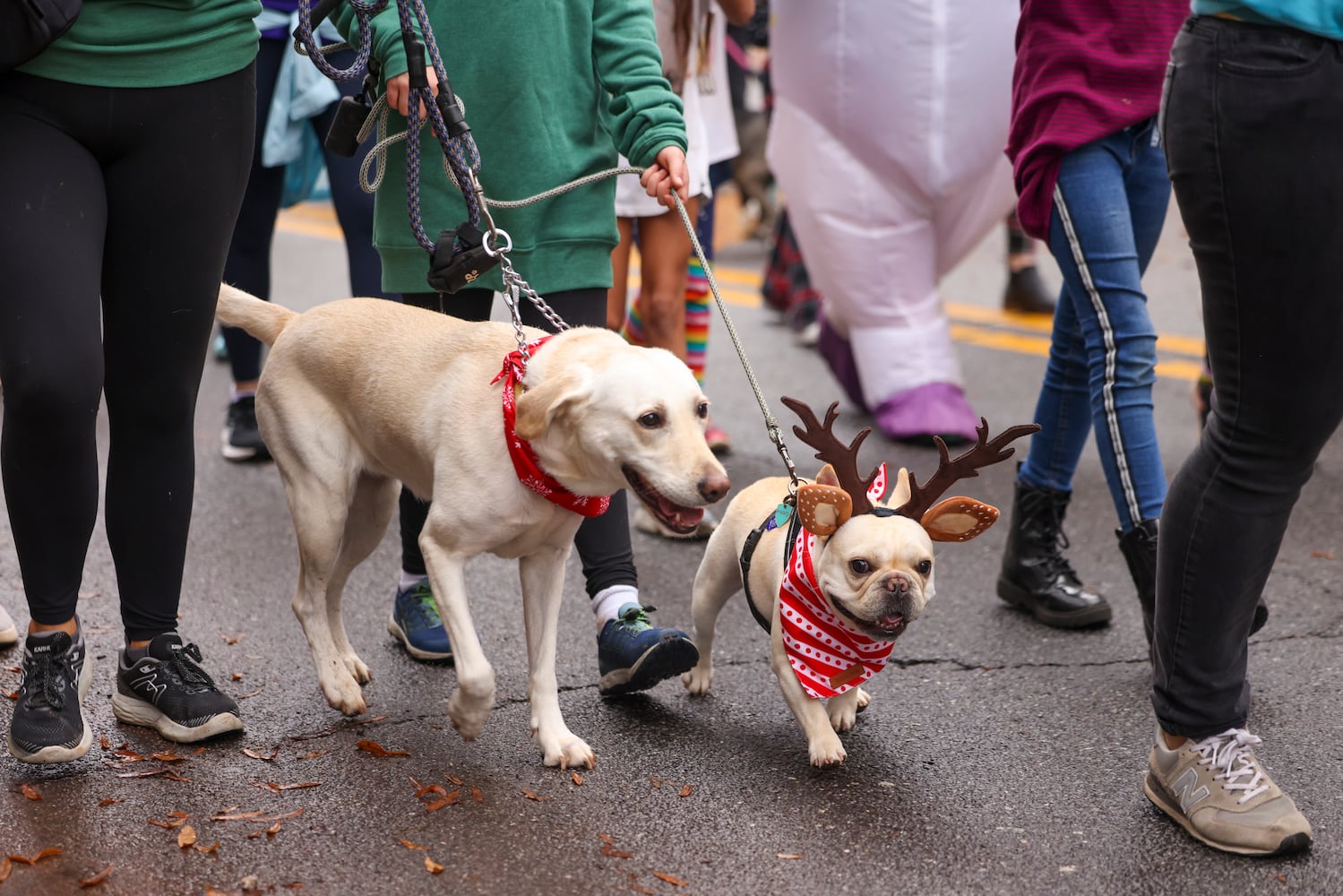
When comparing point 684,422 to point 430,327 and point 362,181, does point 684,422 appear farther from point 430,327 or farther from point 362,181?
point 362,181

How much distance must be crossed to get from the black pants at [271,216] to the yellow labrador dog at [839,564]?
170 centimetres

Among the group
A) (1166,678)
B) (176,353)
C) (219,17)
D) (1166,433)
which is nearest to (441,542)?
(176,353)

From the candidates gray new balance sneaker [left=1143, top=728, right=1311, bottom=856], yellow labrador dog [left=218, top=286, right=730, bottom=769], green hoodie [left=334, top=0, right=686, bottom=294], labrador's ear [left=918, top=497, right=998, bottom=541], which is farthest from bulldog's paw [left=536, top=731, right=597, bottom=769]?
gray new balance sneaker [left=1143, top=728, right=1311, bottom=856]

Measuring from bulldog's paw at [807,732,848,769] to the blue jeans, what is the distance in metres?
0.94

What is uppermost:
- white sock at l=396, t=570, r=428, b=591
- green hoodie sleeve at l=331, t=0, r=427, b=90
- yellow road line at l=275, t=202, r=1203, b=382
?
green hoodie sleeve at l=331, t=0, r=427, b=90

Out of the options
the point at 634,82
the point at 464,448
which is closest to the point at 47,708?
the point at 464,448

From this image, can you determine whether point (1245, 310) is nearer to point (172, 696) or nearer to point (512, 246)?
point (512, 246)

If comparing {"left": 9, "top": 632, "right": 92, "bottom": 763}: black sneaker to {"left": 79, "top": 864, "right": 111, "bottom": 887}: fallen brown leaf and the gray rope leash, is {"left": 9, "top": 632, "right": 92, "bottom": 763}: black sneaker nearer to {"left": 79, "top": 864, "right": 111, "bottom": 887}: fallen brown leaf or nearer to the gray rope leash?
{"left": 79, "top": 864, "right": 111, "bottom": 887}: fallen brown leaf

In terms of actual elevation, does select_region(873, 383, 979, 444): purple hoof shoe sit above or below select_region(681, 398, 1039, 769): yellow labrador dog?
below

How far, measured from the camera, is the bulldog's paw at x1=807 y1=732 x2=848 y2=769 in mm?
2783

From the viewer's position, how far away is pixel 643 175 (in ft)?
9.39

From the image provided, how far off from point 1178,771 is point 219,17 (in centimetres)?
225

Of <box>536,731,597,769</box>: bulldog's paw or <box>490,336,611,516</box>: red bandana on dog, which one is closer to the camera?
<box>490,336,611,516</box>: red bandana on dog

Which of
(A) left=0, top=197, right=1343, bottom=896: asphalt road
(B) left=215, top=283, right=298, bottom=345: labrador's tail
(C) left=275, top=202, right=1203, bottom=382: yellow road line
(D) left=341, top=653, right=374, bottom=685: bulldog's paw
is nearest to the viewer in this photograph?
(A) left=0, top=197, right=1343, bottom=896: asphalt road
